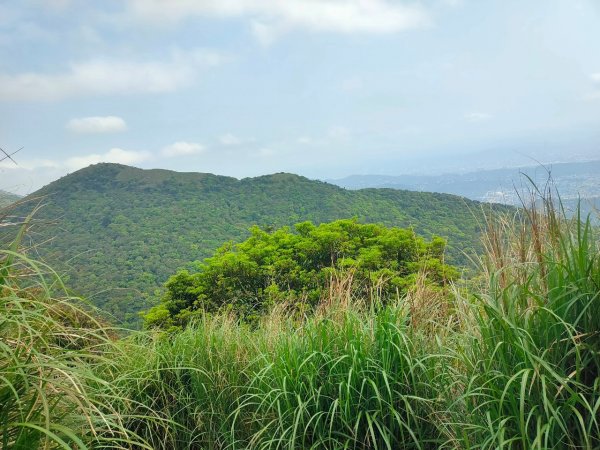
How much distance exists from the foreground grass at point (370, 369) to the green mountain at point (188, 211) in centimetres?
1442

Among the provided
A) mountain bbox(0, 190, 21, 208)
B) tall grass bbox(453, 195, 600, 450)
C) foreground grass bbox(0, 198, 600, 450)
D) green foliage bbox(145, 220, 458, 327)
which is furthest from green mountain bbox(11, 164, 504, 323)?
tall grass bbox(453, 195, 600, 450)

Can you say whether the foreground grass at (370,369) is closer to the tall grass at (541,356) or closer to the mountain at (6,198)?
the tall grass at (541,356)

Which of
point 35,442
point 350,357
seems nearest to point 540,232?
point 350,357

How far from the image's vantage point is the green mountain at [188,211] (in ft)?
85.3

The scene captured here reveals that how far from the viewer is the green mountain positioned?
85.3ft

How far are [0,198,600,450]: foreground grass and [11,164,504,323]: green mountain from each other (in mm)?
14421

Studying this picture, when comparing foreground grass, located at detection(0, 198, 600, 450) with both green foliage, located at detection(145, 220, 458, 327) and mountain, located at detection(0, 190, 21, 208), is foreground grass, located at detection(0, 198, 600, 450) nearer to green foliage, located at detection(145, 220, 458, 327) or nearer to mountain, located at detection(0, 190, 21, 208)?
mountain, located at detection(0, 190, 21, 208)

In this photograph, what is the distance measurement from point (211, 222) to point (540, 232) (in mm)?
40719

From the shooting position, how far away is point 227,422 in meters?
3.22

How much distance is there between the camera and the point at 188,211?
155 feet

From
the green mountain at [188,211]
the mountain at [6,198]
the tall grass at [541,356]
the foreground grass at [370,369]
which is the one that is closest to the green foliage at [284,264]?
the green mountain at [188,211]

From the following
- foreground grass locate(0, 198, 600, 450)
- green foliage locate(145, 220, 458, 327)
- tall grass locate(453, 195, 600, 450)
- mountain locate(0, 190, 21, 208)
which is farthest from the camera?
green foliage locate(145, 220, 458, 327)

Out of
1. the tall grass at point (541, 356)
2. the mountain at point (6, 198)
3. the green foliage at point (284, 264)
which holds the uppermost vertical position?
the mountain at point (6, 198)

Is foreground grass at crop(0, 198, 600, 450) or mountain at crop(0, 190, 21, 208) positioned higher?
mountain at crop(0, 190, 21, 208)
